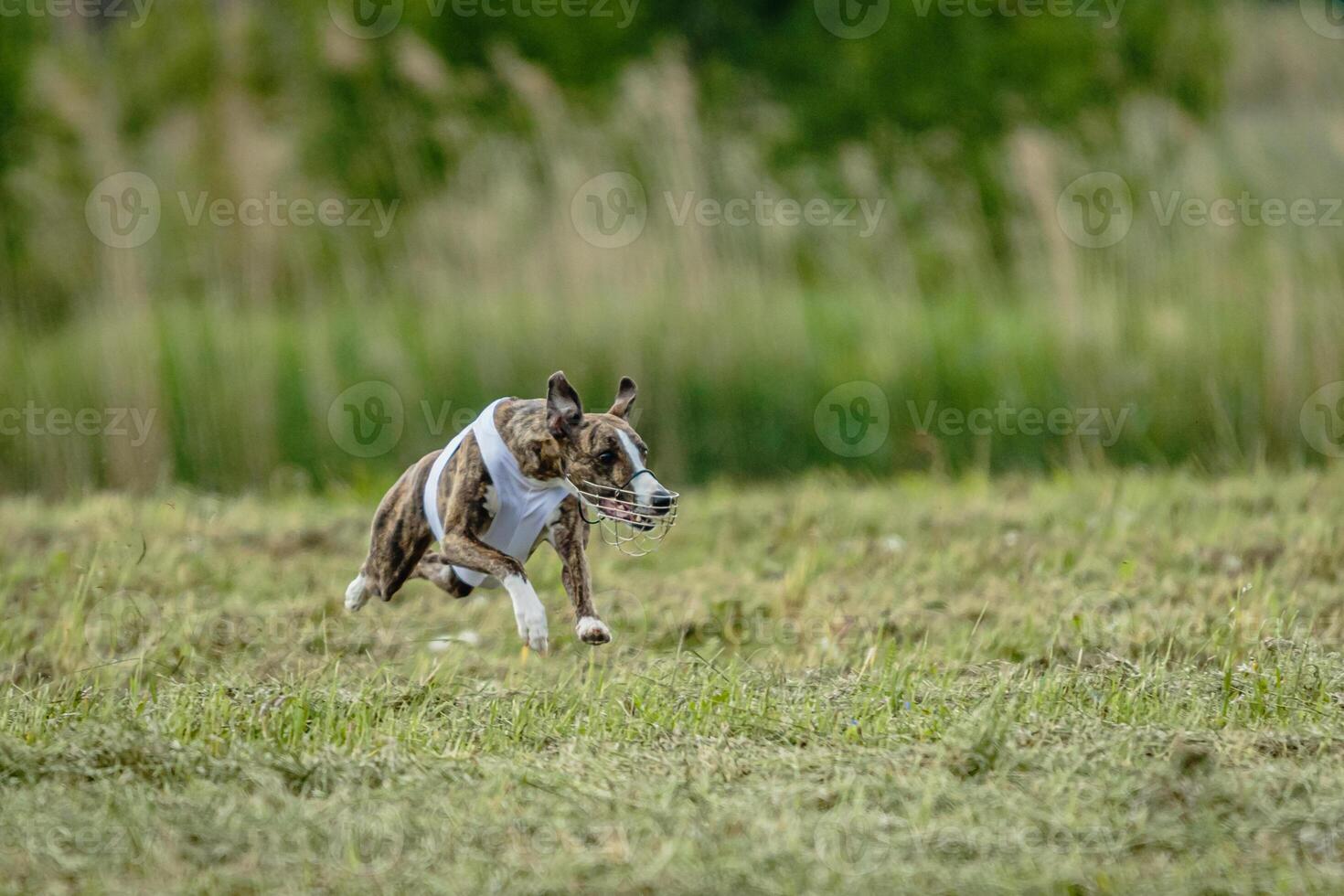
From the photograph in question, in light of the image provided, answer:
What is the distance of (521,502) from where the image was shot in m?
3.88

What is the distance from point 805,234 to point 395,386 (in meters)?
2.93

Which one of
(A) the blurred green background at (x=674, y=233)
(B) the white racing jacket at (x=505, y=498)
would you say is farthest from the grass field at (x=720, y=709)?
(A) the blurred green background at (x=674, y=233)

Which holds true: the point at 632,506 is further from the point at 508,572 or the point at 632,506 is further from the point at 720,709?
the point at 720,709

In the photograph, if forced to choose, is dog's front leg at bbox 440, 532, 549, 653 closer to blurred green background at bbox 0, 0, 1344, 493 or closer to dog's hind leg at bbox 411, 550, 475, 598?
dog's hind leg at bbox 411, 550, 475, 598

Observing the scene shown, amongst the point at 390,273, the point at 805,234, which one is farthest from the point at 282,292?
the point at 805,234

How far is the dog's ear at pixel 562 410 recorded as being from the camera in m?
3.73

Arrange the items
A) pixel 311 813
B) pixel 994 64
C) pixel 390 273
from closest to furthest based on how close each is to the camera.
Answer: pixel 311 813
pixel 390 273
pixel 994 64

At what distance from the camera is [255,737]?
3998 mm

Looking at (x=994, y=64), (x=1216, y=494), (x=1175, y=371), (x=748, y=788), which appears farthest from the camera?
(x=994, y=64)

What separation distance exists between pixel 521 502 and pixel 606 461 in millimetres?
302

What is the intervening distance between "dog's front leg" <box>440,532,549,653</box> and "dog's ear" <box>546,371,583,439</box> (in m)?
0.32

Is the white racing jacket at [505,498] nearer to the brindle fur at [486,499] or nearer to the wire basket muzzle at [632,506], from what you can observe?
the brindle fur at [486,499]

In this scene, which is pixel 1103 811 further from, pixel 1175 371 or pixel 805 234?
pixel 805 234

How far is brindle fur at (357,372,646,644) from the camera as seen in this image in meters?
3.71
